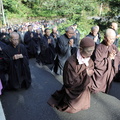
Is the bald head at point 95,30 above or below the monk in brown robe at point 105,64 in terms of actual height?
above

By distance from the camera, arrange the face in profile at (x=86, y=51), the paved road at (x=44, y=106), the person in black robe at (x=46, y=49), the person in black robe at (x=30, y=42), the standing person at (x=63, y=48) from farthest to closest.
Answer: the person in black robe at (x=30, y=42), the person in black robe at (x=46, y=49), the standing person at (x=63, y=48), the paved road at (x=44, y=106), the face in profile at (x=86, y=51)

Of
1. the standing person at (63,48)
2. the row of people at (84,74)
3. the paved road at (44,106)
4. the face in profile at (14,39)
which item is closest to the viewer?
the row of people at (84,74)

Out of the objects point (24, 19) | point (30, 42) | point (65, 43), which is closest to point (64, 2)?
point (24, 19)

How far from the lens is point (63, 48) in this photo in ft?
17.0

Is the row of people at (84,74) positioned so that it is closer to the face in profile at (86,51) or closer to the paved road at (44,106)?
the face in profile at (86,51)

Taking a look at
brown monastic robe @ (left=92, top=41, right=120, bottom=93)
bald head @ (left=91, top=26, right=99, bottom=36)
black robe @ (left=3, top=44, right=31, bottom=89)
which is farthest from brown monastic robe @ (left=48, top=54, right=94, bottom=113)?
bald head @ (left=91, top=26, right=99, bottom=36)

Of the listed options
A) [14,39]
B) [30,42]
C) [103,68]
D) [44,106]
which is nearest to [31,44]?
[30,42]

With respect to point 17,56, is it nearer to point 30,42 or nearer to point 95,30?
point 95,30

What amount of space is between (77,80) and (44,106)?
142 cm

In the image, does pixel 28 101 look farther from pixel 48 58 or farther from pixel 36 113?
pixel 48 58

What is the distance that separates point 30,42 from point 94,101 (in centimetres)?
607

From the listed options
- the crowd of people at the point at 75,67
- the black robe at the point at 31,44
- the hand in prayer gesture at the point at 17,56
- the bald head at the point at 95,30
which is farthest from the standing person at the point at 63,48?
the black robe at the point at 31,44

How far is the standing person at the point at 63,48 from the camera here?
5.07m

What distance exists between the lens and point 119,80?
4898 mm
